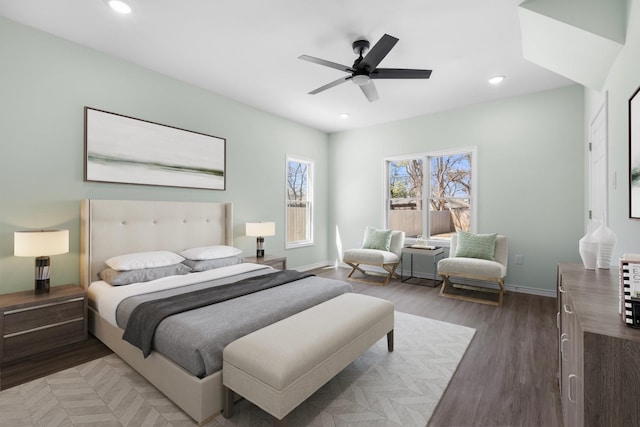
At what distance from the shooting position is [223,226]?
4.18 m

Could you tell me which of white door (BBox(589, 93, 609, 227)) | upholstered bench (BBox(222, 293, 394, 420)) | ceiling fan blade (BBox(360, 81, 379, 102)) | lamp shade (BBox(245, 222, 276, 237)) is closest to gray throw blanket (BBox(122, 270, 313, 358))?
upholstered bench (BBox(222, 293, 394, 420))

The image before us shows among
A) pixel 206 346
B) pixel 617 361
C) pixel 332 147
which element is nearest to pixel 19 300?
pixel 206 346

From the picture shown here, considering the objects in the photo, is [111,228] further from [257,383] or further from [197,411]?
[257,383]

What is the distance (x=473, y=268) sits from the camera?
385 centimetres

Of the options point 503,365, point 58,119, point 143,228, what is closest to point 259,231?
point 143,228

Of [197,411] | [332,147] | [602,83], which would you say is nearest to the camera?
[197,411]

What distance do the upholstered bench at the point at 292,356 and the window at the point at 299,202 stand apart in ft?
11.1

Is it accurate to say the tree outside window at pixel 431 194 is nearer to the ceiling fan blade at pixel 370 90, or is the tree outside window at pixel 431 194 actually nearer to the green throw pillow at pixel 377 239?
the green throw pillow at pixel 377 239

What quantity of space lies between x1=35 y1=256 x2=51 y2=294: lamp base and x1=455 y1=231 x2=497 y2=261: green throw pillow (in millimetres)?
4703

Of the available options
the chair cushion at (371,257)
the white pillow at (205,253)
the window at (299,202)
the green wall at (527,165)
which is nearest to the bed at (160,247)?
the white pillow at (205,253)

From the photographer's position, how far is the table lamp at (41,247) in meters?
2.41

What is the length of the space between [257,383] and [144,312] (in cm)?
104

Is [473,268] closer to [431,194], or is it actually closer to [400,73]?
[431,194]

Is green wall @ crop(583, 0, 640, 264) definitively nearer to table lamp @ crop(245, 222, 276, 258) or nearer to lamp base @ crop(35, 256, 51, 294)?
table lamp @ crop(245, 222, 276, 258)
